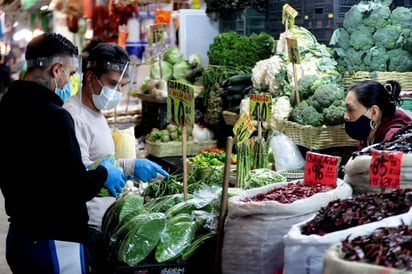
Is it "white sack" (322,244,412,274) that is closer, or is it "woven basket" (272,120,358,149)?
"white sack" (322,244,412,274)

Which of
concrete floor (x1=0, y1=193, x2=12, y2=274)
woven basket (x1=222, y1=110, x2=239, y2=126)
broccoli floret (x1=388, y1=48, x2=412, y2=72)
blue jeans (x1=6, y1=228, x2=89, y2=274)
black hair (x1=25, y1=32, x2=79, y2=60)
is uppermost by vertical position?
black hair (x1=25, y1=32, x2=79, y2=60)

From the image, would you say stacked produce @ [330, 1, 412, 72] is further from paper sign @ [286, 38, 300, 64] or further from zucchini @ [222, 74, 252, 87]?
zucchini @ [222, 74, 252, 87]

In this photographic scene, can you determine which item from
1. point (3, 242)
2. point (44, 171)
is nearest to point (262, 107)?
point (44, 171)

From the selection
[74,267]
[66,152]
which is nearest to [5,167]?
[66,152]

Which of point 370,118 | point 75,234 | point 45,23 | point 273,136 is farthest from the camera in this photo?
point 45,23

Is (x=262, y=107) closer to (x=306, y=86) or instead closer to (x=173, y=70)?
(x=306, y=86)

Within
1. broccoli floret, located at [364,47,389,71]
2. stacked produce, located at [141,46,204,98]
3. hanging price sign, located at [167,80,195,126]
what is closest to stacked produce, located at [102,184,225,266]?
hanging price sign, located at [167,80,195,126]

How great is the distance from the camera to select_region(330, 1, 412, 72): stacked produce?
17.5 ft

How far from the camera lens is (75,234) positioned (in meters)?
3.17

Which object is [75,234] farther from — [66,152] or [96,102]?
[96,102]

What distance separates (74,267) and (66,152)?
2.18ft

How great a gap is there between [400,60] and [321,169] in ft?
8.79

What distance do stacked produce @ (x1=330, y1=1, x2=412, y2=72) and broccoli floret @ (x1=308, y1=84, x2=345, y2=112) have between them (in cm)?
51

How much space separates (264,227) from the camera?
2762mm
